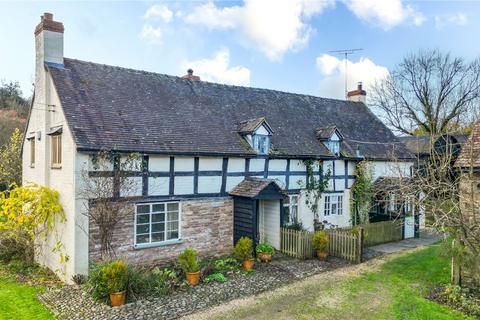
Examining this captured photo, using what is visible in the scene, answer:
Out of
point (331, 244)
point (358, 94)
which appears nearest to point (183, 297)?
point (331, 244)

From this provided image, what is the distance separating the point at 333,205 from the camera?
19875 millimetres

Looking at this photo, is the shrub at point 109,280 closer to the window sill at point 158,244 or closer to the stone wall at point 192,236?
the stone wall at point 192,236

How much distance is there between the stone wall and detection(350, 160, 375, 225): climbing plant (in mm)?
8399

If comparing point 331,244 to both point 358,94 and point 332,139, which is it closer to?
A: point 332,139

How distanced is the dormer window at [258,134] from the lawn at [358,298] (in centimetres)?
660

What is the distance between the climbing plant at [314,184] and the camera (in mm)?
18547

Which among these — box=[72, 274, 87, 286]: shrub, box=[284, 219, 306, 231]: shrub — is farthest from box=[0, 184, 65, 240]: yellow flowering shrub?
box=[284, 219, 306, 231]: shrub

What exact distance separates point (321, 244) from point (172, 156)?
766cm

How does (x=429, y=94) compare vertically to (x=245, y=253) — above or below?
above

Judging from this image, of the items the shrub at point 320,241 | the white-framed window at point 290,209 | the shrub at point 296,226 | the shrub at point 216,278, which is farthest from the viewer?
the white-framed window at point 290,209

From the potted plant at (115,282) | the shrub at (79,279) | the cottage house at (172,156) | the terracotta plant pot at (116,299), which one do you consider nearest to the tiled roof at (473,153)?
the cottage house at (172,156)

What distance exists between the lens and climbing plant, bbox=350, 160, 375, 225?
2031 cm

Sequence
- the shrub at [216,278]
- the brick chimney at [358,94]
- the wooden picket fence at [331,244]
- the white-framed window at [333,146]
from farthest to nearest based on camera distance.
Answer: the brick chimney at [358,94], the white-framed window at [333,146], the wooden picket fence at [331,244], the shrub at [216,278]

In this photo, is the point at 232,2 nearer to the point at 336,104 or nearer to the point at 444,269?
the point at 336,104
